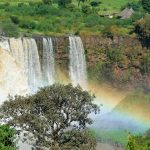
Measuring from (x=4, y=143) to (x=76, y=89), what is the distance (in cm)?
422

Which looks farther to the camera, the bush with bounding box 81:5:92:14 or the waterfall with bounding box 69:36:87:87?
the bush with bounding box 81:5:92:14

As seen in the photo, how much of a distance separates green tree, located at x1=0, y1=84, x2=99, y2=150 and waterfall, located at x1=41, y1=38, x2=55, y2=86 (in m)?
29.3

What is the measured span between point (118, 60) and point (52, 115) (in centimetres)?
3589

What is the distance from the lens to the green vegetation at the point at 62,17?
207ft

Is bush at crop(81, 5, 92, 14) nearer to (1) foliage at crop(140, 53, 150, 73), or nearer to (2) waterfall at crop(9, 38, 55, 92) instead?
(1) foliage at crop(140, 53, 150, 73)

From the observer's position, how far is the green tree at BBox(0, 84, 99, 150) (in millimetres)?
25172

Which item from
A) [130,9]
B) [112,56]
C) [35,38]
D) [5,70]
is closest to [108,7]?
[130,9]

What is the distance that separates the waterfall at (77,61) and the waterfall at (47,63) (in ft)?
7.60

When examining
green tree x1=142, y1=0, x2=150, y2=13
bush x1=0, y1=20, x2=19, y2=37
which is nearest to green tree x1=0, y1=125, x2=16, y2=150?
bush x1=0, y1=20, x2=19, y2=37

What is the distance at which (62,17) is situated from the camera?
2778 inches

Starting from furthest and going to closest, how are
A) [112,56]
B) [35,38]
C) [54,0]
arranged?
[54,0] → [112,56] → [35,38]

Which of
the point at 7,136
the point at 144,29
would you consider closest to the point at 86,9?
the point at 144,29

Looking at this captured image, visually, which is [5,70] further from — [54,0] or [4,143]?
[54,0]

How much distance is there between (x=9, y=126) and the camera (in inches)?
981
